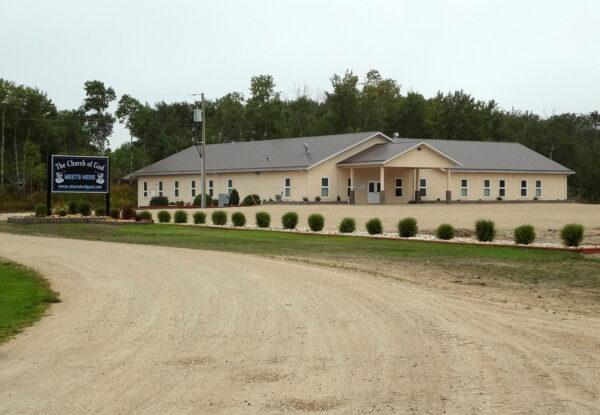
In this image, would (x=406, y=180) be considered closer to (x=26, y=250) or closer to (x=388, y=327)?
(x=26, y=250)

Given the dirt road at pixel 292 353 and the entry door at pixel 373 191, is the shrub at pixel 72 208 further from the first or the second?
the dirt road at pixel 292 353

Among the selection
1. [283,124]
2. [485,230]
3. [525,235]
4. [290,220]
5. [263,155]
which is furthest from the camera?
[283,124]

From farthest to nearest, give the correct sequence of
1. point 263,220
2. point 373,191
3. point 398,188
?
point 398,188
point 373,191
point 263,220

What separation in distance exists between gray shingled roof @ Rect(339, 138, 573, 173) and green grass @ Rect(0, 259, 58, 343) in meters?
41.5

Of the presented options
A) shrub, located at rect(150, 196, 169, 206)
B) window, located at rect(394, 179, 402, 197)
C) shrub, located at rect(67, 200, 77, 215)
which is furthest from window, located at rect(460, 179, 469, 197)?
shrub, located at rect(67, 200, 77, 215)

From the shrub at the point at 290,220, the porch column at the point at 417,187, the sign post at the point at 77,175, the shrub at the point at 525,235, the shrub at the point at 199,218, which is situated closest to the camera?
the shrub at the point at 525,235

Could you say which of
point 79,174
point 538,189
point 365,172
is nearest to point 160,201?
point 365,172

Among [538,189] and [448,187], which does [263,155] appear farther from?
[538,189]

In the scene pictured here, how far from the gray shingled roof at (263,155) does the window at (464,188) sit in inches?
305

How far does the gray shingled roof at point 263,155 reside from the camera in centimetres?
5784

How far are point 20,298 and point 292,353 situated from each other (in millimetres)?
6193

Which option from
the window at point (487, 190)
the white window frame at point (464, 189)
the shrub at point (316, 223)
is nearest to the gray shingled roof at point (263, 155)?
the white window frame at point (464, 189)

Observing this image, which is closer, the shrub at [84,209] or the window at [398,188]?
the shrub at [84,209]

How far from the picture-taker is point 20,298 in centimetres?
1328
